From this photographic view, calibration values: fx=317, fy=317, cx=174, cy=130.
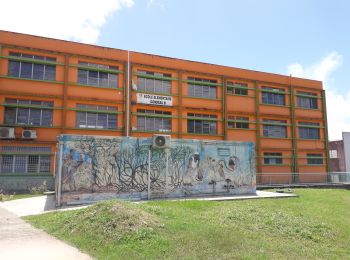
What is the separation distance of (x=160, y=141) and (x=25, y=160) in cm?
1273

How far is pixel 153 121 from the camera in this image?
96.6 feet

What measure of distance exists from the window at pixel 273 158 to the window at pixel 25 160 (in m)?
21.6

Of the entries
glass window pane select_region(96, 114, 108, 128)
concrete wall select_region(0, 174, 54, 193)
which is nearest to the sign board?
glass window pane select_region(96, 114, 108, 128)

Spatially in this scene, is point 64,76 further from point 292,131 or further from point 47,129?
point 292,131

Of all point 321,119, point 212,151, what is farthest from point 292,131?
point 212,151

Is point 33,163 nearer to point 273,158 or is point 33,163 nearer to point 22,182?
point 22,182

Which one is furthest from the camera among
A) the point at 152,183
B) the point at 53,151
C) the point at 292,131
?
the point at 292,131

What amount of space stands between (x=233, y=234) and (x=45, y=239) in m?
4.89

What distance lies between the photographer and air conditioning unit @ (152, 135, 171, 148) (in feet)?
57.4

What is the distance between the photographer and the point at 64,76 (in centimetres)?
2636

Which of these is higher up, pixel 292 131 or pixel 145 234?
pixel 292 131

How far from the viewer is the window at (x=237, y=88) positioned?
110 feet

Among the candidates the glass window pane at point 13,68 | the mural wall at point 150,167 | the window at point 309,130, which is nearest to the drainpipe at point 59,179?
the mural wall at point 150,167

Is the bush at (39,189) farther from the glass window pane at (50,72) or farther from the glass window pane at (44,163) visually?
the glass window pane at (50,72)
